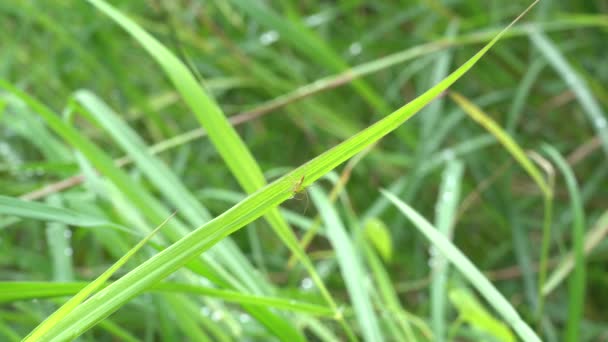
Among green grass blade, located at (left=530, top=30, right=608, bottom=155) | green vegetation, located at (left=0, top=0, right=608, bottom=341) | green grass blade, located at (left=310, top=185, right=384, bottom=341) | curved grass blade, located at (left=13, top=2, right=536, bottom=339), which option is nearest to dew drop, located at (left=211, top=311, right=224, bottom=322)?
green vegetation, located at (left=0, top=0, right=608, bottom=341)

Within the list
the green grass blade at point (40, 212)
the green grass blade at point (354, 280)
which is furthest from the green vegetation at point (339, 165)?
the green grass blade at point (40, 212)

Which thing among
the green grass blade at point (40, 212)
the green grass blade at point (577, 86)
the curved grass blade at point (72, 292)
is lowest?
the curved grass blade at point (72, 292)

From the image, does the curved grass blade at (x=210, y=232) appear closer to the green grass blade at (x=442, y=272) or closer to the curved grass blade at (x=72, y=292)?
the curved grass blade at (x=72, y=292)

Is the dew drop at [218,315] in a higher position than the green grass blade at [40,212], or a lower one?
higher

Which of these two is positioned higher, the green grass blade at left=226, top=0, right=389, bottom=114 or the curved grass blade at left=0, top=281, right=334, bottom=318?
the green grass blade at left=226, top=0, right=389, bottom=114

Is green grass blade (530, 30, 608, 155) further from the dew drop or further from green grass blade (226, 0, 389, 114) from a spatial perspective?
the dew drop

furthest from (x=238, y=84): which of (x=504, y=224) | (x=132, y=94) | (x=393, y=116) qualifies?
(x=393, y=116)
